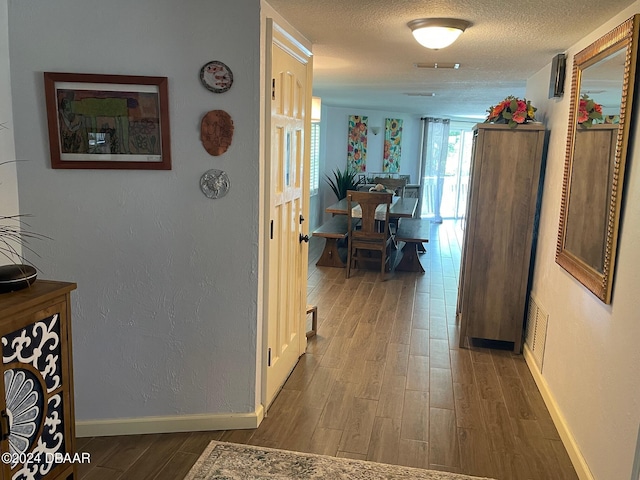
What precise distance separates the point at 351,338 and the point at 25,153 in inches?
100

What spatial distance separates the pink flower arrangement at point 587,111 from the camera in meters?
2.40

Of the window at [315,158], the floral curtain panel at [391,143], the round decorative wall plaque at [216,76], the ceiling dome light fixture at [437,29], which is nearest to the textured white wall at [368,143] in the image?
the floral curtain panel at [391,143]

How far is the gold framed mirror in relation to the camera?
2070 mm

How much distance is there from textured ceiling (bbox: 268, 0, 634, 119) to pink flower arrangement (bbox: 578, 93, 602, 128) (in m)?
0.36

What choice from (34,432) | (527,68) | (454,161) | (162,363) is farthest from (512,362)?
(454,161)

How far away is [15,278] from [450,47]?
265cm

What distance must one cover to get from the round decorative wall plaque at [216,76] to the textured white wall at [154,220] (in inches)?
1.1

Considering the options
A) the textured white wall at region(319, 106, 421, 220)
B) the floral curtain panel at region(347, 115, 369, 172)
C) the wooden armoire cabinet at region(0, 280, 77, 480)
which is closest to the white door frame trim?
the wooden armoire cabinet at region(0, 280, 77, 480)

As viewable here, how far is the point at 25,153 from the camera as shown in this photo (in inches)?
89.4

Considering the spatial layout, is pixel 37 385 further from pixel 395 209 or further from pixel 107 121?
pixel 395 209

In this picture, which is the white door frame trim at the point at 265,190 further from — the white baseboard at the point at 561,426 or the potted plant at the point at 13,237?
the white baseboard at the point at 561,426

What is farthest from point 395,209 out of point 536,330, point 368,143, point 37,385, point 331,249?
point 37,385

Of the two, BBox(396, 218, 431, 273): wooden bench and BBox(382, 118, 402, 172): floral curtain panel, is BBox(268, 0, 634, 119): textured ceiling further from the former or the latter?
BBox(382, 118, 402, 172): floral curtain panel

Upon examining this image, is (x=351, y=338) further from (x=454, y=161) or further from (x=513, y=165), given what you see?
(x=454, y=161)
